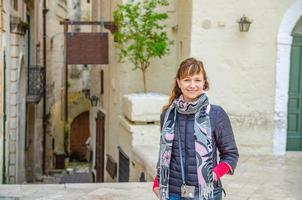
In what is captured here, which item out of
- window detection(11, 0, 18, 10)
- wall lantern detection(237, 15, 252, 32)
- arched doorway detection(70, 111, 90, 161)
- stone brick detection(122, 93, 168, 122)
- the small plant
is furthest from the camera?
arched doorway detection(70, 111, 90, 161)

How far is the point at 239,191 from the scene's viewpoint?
6.77m

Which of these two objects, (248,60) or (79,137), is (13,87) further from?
(79,137)

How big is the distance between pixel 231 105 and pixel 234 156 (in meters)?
6.08

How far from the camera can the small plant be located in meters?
10.1

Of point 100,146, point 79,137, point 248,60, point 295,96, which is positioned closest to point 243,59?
point 248,60

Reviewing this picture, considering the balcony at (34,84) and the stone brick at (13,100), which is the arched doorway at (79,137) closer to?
the balcony at (34,84)

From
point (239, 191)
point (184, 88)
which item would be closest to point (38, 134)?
point (239, 191)

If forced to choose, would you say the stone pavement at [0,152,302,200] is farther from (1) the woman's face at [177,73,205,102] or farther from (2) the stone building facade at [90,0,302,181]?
(1) the woman's face at [177,73,205,102]

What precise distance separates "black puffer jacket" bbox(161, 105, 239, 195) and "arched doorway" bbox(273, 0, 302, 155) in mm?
6193

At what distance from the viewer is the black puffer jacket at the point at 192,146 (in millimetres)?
3574

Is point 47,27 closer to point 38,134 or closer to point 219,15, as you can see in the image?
point 38,134

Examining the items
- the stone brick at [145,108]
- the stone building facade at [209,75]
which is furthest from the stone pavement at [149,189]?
the stone brick at [145,108]

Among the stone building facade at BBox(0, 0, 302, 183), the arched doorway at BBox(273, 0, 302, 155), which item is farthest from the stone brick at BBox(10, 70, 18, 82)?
the arched doorway at BBox(273, 0, 302, 155)

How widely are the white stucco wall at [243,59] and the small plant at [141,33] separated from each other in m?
0.92
